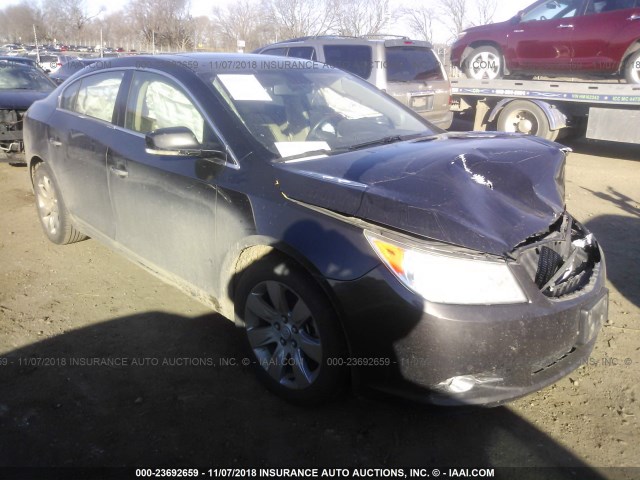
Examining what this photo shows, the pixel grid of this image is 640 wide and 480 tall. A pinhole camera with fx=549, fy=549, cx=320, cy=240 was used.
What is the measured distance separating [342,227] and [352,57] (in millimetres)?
7263

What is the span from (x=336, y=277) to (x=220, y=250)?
0.88 meters

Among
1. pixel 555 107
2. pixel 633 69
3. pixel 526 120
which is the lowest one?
pixel 526 120

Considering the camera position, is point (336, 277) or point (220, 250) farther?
point (220, 250)

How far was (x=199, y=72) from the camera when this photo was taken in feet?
11.1

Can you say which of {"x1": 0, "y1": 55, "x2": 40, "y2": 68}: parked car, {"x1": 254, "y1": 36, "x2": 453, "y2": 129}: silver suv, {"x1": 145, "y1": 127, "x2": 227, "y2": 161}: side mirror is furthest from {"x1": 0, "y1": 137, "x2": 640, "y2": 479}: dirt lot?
{"x1": 0, "y1": 55, "x2": 40, "y2": 68}: parked car

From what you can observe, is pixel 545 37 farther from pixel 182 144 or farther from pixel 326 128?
pixel 182 144

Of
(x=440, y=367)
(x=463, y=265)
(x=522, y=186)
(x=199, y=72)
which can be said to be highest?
(x=199, y=72)

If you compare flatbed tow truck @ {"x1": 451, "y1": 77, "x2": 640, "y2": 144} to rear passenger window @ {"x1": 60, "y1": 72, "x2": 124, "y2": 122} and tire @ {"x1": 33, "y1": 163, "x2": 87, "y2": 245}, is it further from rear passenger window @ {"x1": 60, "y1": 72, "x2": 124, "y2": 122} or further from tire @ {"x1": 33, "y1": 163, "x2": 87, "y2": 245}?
tire @ {"x1": 33, "y1": 163, "x2": 87, "y2": 245}

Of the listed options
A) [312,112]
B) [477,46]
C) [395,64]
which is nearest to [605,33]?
[477,46]

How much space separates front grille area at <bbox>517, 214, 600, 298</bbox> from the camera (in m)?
2.49

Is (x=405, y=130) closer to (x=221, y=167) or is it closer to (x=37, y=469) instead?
(x=221, y=167)

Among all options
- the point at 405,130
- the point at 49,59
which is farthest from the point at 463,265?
the point at 49,59

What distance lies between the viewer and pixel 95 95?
420 cm

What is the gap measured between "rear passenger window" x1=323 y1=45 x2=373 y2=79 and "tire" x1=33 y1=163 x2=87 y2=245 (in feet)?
17.5
